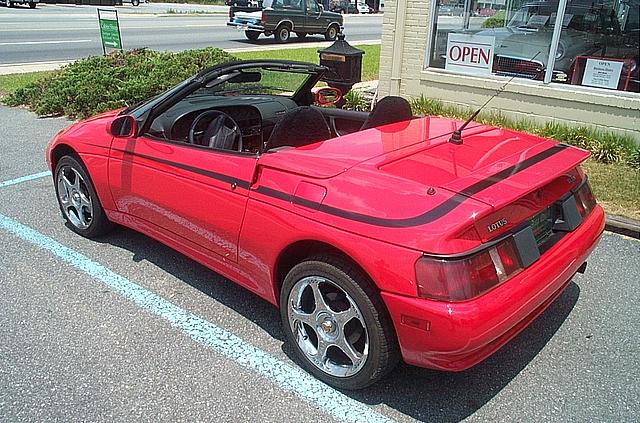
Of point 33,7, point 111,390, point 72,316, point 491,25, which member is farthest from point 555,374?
point 33,7

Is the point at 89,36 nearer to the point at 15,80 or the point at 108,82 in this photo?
the point at 15,80

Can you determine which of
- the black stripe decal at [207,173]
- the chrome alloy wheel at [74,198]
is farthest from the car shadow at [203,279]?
the black stripe decal at [207,173]

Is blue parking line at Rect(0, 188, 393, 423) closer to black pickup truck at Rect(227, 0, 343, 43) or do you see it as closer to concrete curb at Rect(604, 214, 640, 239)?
concrete curb at Rect(604, 214, 640, 239)

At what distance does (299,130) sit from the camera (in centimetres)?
308

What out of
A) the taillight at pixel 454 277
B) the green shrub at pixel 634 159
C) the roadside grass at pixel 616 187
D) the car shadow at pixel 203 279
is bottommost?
the car shadow at pixel 203 279

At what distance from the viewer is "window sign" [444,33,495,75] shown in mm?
7676

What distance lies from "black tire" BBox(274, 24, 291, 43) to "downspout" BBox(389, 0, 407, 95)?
1345 centimetres

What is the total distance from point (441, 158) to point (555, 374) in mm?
1278

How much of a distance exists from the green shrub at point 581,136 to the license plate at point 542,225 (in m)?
4.06

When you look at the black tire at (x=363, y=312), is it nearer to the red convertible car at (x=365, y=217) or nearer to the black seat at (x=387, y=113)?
the red convertible car at (x=365, y=217)

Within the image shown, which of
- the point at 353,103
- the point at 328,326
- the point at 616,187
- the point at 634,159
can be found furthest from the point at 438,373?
the point at 353,103

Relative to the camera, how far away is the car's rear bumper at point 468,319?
7.27 feet

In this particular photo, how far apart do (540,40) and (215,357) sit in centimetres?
642

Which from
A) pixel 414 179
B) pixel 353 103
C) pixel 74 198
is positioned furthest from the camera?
pixel 353 103
